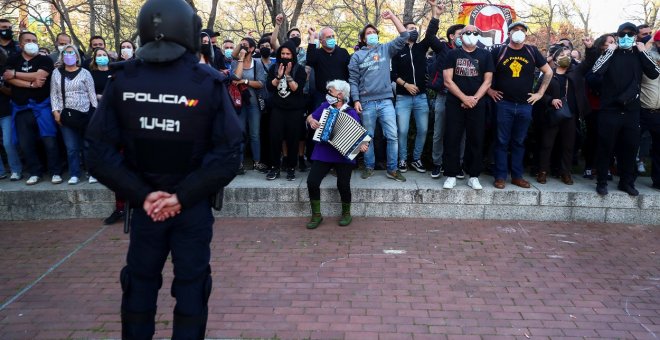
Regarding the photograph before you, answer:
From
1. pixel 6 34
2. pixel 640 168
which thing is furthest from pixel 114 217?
pixel 640 168

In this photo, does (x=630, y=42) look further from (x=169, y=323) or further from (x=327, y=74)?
(x=169, y=323)

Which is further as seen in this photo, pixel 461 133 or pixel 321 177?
pixel 461 133

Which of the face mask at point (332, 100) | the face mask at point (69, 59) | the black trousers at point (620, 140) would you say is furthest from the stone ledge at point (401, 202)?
the face mask at point (69, 59)

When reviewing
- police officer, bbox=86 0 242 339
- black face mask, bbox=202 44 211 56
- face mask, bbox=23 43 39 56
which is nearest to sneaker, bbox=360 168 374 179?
black face mask, bbox=202 44 211 56

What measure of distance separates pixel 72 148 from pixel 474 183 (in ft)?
19.2

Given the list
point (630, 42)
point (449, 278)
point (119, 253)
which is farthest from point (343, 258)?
point (630, 42)

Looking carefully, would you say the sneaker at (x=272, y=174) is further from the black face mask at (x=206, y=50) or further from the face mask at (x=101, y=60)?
the face mask at (x=101, y=60)

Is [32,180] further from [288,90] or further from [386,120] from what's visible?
A: [386,120]

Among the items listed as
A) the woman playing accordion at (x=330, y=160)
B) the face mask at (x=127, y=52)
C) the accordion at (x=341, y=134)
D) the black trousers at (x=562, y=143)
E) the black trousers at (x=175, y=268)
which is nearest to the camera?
the black trousers at (x=175, y=268)

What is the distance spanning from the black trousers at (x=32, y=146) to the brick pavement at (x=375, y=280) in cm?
93

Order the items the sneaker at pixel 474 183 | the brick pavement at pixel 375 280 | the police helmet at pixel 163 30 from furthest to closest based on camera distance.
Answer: the sneaker at pixel 474 183 < the brick pavement at pixel 375 280 < the police helmet at pixel 163 30

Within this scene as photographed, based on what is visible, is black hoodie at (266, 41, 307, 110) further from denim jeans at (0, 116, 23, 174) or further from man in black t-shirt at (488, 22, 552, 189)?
denim jeans at (0, 116, 23, 174)

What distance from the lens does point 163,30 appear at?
276cm

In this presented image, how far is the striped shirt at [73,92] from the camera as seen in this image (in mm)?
7004
